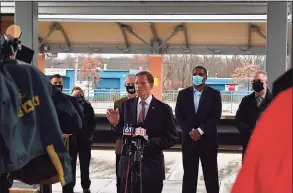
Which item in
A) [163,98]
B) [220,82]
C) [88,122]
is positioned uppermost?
[220,82]

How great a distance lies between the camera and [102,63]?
24188 millimetres

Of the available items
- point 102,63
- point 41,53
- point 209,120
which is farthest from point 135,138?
point 102,63

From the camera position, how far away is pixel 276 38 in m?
6.78

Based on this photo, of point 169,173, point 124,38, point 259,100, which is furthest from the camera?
point 124,38

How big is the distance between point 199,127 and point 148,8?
7.89 feet

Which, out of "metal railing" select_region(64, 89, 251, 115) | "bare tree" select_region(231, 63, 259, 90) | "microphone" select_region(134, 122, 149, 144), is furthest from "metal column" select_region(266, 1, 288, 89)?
"bare tree" select_region(231, 63, 259, 90)

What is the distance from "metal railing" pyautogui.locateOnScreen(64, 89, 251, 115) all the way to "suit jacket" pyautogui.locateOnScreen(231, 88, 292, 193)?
1382 cm

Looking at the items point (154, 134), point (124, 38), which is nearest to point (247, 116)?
point (154, 134)

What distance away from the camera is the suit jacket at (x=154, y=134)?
496 cm

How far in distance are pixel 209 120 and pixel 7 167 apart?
184 inches

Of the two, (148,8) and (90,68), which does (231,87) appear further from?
(148,8)

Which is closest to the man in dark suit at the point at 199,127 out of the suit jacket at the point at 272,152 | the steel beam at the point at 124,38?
the suit jacket at the point at 272,152

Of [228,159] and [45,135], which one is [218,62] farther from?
[45,135]

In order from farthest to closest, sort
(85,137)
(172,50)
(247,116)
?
(172,50), (85,137), (247,116)
